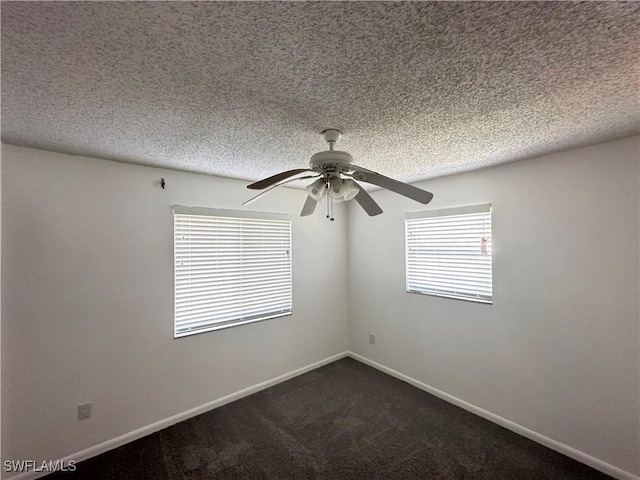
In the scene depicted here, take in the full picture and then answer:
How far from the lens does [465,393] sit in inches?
108

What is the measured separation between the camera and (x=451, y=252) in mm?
2902

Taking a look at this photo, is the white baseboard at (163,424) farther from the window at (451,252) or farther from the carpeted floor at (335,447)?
the window at (451,252)

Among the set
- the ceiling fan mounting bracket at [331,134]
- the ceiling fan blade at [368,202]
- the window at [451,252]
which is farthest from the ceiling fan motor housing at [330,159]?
the window at [451,252]

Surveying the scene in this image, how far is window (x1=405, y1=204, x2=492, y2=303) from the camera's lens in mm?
2652

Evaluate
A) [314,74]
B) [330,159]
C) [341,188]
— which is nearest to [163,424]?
[341,188]

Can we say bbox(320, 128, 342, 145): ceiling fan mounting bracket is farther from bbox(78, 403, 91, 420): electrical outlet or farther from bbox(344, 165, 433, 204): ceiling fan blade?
bbox(78, 403, 91, 420): electrical outlet

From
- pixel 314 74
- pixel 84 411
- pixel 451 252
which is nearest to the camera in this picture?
pixel 314 74

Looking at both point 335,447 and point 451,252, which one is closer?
point 335,447

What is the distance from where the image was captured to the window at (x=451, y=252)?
265 centimetres

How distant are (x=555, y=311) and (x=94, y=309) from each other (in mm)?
3697

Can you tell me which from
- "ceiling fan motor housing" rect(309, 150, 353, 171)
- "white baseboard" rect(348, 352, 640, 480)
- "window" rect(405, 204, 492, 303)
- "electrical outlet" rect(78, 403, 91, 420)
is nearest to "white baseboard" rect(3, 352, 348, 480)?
"electrical outlet" rect(78, 403, 91, 420)

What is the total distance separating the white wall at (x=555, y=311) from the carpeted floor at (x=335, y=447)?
0.92 ft

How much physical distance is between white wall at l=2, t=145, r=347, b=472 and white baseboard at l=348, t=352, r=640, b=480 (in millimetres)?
1978

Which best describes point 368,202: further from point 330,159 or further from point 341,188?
point 330,159
